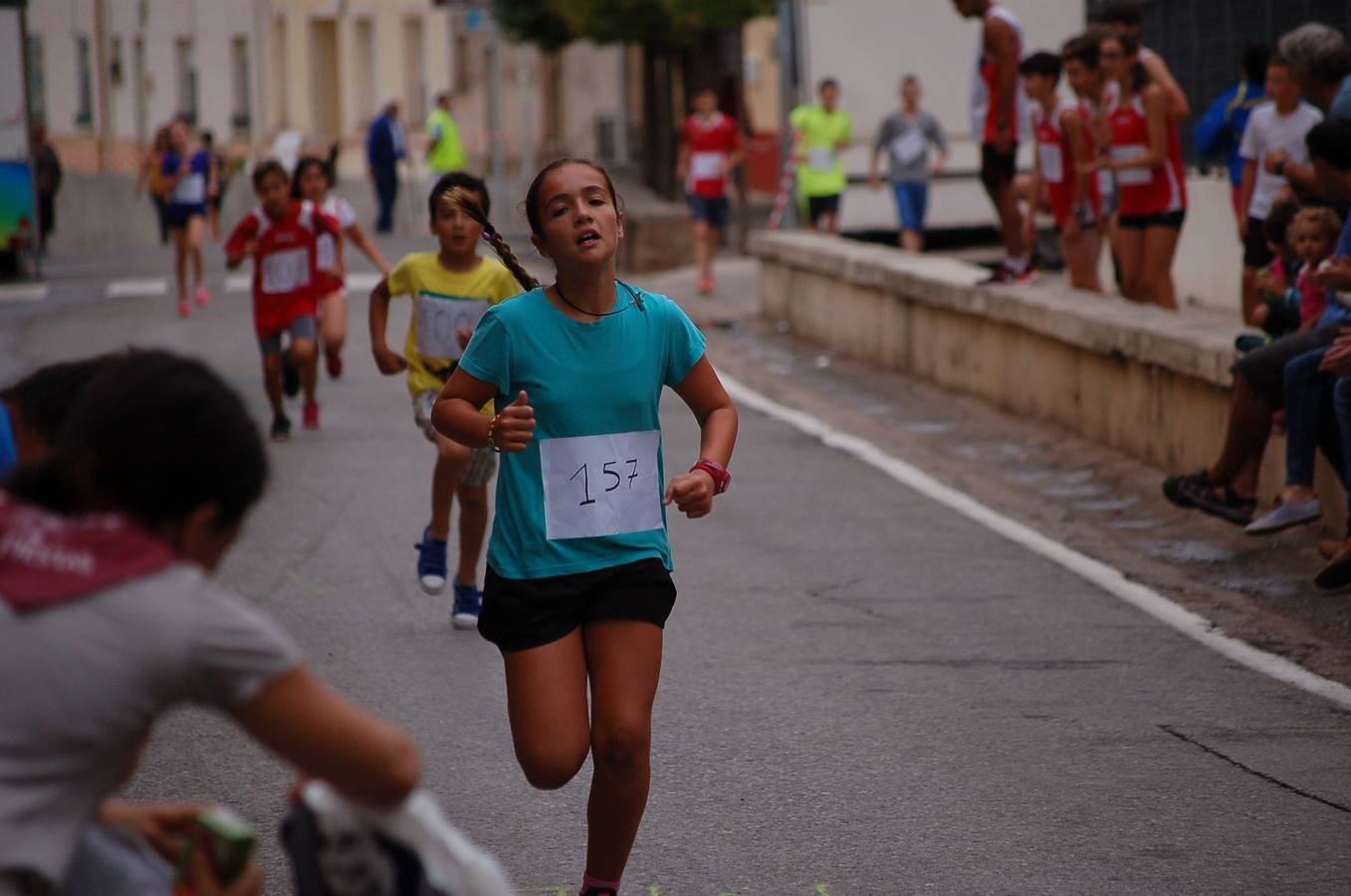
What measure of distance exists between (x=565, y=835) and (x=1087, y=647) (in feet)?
8.92

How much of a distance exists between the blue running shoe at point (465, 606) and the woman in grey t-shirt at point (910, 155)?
14.4m

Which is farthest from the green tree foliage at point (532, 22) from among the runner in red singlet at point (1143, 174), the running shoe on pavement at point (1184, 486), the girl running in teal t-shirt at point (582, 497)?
the girl running in teal t-shirt at point (582, 497)

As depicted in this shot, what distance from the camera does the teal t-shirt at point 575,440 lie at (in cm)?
468

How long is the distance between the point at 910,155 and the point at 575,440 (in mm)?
17516

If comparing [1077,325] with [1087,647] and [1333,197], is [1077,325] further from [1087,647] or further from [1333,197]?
[1087,647]

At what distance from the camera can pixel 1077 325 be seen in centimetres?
1198

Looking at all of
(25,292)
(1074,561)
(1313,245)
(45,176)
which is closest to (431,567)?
(1074,561)

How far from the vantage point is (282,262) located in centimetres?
1325

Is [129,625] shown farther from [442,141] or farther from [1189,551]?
[442,141]

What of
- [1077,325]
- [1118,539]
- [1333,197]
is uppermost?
[1333,197]

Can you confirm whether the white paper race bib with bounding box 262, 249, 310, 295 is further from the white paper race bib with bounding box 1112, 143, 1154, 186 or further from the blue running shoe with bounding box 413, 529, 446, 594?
the blue running shoe with bounding box 413, 529, 446, 594

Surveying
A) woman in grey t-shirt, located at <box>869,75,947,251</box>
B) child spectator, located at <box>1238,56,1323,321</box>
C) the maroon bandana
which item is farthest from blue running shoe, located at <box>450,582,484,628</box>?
woman in grey t-shirt, located at <box>869,75,947,251</box>

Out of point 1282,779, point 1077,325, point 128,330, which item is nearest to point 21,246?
point 128,330

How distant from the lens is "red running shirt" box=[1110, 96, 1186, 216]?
12.2 meters
